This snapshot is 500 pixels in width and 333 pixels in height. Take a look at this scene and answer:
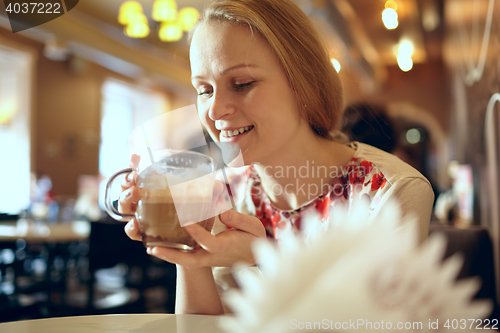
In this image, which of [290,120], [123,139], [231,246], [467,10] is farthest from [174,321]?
[123,139]

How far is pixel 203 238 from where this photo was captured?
70 cm

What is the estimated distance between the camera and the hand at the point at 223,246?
71cm

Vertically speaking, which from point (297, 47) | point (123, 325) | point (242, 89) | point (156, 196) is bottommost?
point (123, 325)

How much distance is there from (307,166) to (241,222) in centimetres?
47

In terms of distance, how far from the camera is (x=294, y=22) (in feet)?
3.71

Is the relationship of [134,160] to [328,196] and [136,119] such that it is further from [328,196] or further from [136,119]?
[136,119]

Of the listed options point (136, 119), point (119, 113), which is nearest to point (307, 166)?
point (119, 113)

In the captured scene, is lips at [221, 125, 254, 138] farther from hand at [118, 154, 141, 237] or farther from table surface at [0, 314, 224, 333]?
table surface at [0, 314, 224, 333]

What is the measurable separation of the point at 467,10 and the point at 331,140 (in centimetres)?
222

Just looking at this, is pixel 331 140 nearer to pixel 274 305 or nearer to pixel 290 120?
pixel 290 120

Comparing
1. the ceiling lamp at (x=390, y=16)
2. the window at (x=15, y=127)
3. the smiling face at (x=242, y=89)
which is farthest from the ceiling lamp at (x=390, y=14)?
the window at (x=15, y=127)

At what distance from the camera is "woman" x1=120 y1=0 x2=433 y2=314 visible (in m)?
0.99

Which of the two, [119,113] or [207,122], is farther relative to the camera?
[119,113]

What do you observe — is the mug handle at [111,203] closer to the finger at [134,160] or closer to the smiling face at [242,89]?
the finger at [134,160]
